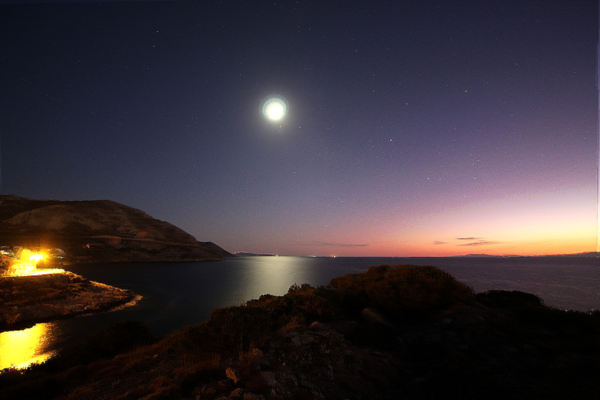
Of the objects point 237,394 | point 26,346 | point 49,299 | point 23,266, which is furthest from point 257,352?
point 23,266

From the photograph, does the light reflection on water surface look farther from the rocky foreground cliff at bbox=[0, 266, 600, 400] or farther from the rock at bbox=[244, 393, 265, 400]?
the rock at bbox=[244, 393, 265, 400]

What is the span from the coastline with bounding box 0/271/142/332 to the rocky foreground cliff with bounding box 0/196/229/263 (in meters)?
84.0

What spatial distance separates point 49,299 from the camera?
27.1 m

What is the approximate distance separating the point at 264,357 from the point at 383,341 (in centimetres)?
525

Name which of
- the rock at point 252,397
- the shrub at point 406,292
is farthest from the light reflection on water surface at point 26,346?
the shrub at point 406,292

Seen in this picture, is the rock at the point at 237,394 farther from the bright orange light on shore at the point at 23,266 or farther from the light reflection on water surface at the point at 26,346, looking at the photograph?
the bright orange light on shore at the point at 23,266

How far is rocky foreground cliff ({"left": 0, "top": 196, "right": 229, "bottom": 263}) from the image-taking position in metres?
101

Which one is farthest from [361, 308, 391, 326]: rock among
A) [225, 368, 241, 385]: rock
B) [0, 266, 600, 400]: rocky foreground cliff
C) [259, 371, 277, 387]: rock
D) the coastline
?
the coastline

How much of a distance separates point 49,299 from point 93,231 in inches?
4610

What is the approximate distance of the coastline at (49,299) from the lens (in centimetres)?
2314

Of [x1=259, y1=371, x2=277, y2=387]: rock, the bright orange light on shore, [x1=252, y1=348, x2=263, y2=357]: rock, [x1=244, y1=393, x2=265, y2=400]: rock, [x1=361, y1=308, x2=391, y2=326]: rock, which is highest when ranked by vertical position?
[x1=244, y1=393, x2=265, y2=400]: rock

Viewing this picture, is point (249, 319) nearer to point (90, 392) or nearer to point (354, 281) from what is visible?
point (90, 392)

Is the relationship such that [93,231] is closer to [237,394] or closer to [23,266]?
[23,266]

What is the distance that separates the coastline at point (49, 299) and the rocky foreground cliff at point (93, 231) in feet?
276
